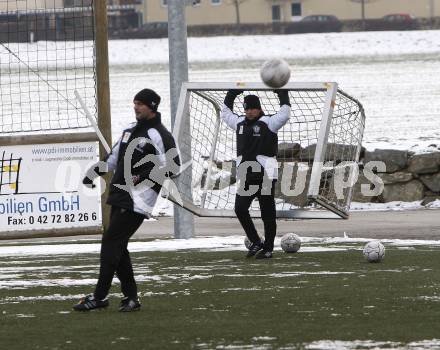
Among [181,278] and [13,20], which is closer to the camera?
[181,278]

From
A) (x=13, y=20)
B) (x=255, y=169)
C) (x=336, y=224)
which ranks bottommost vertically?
(x=336, y=224)

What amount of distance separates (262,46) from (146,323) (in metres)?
64.7

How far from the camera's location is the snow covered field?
1282 inches

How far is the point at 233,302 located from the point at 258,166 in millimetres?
3420

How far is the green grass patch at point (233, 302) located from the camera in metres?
9.03

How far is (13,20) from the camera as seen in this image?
65.6 ft

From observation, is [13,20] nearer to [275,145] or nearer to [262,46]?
[275,145]

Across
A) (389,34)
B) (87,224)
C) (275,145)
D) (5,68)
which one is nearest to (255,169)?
(275,145)

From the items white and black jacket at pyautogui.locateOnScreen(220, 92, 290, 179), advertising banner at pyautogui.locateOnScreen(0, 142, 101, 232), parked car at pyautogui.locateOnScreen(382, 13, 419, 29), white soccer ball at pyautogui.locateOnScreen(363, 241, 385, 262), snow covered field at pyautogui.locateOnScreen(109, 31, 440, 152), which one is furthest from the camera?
parked car at pyautogui.locateOnScreen(382, 13, 419, 29)

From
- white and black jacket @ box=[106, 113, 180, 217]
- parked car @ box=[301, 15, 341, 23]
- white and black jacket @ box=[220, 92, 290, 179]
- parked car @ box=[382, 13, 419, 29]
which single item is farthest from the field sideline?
parked car @ box=[301, 15, 341, 23]

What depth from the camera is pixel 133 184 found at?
1026 cm

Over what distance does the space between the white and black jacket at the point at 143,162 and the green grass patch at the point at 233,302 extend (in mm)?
848

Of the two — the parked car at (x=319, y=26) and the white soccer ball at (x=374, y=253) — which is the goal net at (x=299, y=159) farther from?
the parked car at (x=319, y=26)

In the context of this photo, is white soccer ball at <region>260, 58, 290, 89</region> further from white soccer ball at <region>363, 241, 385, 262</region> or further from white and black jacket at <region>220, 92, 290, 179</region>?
white soccer ball at <region>363, 241, 385, 262</region>
